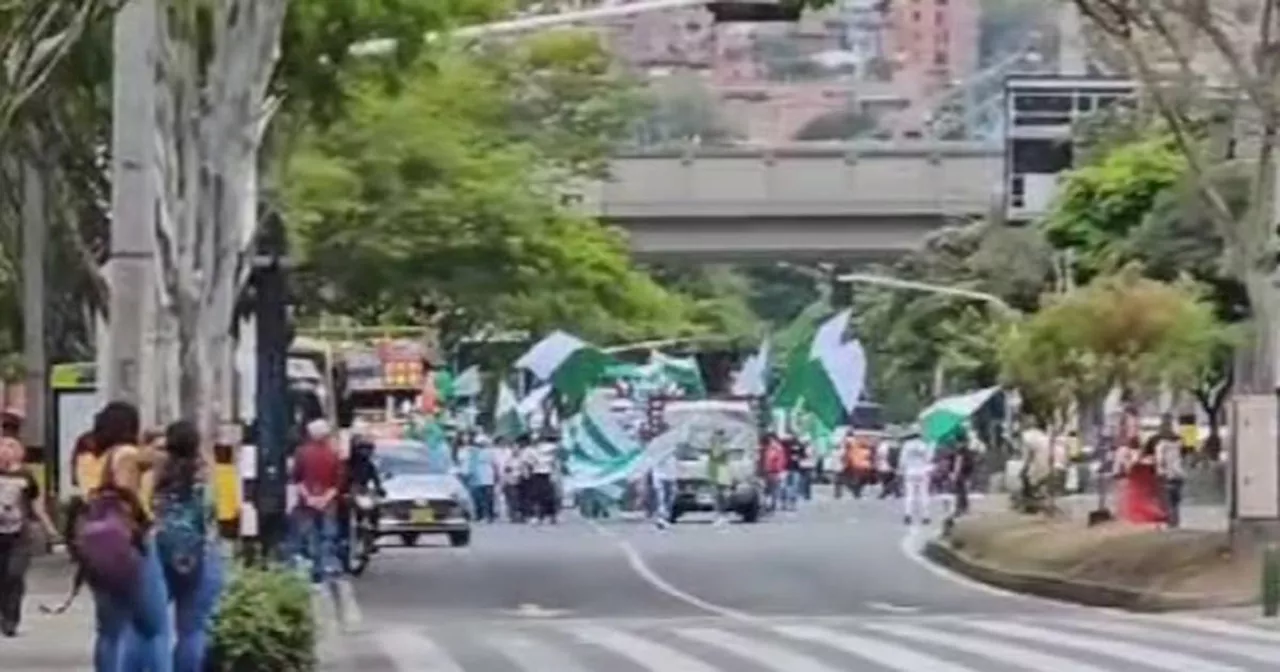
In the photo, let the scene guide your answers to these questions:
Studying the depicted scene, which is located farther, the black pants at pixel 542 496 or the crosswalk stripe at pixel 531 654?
the black pants at pixel 542 496

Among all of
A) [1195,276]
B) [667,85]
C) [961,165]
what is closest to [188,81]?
[1195,276]

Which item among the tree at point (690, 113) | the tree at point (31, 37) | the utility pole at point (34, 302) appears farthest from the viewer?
the tree at point (690, 113)

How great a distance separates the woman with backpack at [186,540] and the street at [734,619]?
6175 millimetres

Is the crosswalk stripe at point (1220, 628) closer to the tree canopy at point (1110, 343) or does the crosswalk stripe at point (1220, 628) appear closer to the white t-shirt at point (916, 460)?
the tree canopy at point (1110, 343)

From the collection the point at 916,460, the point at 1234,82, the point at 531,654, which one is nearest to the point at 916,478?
the point at 916,460

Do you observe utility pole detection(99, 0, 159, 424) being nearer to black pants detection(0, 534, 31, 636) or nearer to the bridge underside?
black pants detection(0, 534, 31, 636)

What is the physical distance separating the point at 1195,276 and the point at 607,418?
16.5 metres

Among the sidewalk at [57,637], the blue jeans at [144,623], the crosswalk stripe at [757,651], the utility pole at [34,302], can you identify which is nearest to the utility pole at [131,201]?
the sidewalk at [57,637]

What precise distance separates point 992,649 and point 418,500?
25480 millimetres

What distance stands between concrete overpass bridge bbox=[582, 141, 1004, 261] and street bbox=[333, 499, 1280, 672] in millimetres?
20901

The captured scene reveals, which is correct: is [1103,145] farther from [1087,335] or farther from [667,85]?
[667,85]

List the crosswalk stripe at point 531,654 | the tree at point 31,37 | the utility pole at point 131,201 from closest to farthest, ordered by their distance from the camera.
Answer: the utility pole at point 131,201
the tree at point 31,37
the crosswalk stripe at point 531,654

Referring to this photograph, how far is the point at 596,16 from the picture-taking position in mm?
31047

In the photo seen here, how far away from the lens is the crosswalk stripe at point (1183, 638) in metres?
25.0
